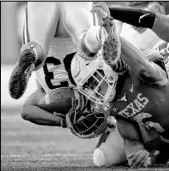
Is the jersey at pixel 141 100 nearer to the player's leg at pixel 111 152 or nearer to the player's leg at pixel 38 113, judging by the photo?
the player's leg at pixel 111 152

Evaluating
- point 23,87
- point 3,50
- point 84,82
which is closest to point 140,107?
point 84,82

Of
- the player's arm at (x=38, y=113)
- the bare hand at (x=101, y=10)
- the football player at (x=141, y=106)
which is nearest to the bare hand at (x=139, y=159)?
the football player at (x=141, y=106)

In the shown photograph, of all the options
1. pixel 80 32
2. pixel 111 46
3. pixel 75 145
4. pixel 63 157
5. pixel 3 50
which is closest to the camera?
pixel 111 46

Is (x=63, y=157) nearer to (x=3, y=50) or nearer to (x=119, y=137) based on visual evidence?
(x=119, y=137)

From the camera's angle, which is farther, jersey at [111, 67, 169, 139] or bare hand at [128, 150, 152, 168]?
bare hand at [128, 150, 152, 168]

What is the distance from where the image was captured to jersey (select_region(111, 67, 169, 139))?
13.3ft

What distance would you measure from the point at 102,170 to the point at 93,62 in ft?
2.35

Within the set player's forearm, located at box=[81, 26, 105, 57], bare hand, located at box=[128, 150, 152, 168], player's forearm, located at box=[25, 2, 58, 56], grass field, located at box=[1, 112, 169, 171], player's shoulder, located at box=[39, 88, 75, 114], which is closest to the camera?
player's forearm, located at box=[81, 26, 105, 57]

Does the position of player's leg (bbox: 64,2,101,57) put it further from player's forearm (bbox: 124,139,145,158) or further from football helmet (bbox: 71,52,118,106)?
player's forearm (bbox: 124,139,145,158)

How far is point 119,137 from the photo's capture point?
4.59m

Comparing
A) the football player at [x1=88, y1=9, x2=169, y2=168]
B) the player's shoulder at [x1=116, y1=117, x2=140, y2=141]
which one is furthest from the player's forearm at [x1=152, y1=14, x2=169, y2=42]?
the player's shoulder at [x1=116, y1=117, x2=140, y2=141]

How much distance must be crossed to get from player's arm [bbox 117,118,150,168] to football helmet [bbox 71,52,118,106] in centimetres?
24

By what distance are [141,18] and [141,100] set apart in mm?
515

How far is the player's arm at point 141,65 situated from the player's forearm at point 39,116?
1.22m
